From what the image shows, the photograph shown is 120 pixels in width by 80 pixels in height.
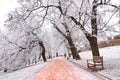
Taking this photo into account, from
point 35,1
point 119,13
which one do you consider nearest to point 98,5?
point 119,13

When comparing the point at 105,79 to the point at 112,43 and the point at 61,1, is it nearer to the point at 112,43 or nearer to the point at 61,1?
the point at 61,1

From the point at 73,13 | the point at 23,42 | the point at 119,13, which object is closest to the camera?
the point at 119,13

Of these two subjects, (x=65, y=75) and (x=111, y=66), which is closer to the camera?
(x=65, y=75)

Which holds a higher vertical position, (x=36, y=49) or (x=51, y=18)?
(x=51, y=18)

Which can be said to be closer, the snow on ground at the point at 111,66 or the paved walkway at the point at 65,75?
the snow on ground at the point at 111,66

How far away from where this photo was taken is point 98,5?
862 inches

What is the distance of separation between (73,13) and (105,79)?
511 inches

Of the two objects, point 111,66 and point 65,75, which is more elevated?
point 111,66

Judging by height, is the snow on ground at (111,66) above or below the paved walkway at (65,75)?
above

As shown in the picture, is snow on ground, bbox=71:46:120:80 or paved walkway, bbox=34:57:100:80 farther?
paved walkway, bbox=34:57:100:80

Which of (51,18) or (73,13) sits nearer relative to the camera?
(73,13)

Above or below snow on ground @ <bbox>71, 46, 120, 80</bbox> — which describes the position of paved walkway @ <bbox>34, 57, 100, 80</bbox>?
below

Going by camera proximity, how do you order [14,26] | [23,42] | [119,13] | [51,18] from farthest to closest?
[23,42] < [51,18] < [14,26] < [119,13]

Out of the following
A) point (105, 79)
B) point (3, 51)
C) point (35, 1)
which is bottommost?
point (105, 79)
